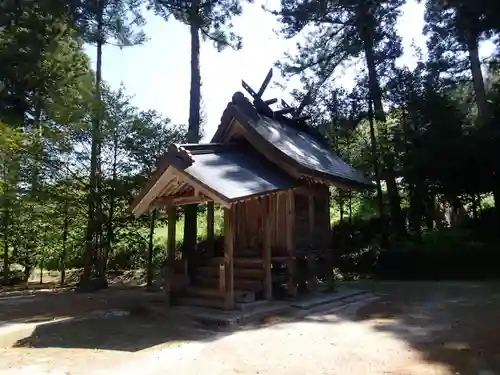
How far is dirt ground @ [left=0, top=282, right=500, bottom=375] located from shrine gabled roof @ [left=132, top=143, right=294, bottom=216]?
87.0 inches

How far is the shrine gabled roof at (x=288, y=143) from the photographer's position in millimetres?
9260

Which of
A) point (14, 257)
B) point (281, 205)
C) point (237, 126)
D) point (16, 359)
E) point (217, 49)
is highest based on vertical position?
point (217, 49)

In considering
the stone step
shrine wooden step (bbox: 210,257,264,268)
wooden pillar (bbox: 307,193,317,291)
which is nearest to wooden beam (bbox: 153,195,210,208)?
shrine wooden step (bbox: 210,257,264,268)

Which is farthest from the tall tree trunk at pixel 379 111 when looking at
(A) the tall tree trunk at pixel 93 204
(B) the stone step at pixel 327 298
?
(A) the tall tree trunk at pixel 93 204

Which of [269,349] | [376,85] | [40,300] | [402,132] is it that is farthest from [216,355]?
[376,85]

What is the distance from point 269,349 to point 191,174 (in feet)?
10.4

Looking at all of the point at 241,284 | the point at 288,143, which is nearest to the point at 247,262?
the point at 241,284

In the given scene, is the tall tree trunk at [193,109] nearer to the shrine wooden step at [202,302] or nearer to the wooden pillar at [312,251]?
the shrine wooden step at [202,302]

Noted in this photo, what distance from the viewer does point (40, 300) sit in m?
10.7

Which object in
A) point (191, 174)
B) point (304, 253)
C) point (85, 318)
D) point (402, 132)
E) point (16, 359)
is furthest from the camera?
point (402, 132)

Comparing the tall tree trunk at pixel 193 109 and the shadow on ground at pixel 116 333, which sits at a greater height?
the tall tree trunk at pixel 193 109

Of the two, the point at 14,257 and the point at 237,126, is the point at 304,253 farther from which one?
the point at 14,257

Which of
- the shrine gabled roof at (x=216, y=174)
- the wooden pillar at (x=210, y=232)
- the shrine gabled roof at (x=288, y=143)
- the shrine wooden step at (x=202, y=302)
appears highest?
the shrine gabled roof at (x=288, y=143)

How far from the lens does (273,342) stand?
590cm
